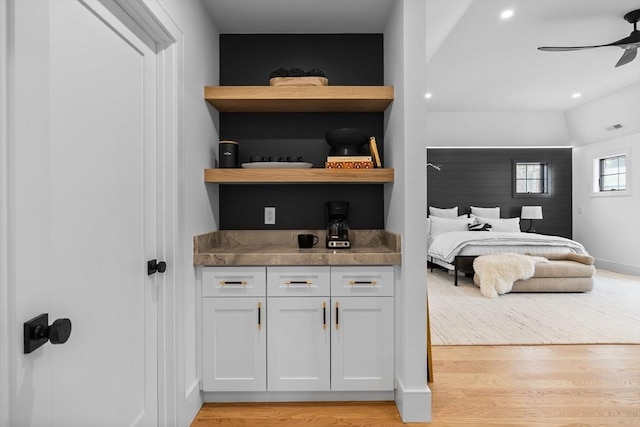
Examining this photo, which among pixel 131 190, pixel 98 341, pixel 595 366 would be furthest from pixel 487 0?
pixel 98 341

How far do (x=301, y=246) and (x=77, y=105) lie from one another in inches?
62.8

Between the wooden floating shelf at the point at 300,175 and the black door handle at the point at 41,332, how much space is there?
1493 mm

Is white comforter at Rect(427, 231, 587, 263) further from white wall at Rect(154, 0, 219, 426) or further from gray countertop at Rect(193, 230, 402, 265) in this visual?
white wall at Rect(154, 0, 219, 426)

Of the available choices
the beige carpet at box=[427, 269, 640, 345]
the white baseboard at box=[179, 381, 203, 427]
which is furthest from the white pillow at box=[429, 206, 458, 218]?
the white baseboard at box=[179, 381, 203, 427]

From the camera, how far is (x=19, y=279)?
0.94m

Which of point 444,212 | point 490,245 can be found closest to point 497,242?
point 490,245

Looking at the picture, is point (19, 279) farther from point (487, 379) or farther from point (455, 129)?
point (455, 129)

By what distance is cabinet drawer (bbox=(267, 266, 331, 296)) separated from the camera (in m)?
2.28

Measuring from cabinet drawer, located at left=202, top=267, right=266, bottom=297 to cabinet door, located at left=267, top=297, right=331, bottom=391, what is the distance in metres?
0.12

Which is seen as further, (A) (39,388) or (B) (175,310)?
(B) (175,310)

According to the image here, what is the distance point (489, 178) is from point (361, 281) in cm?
682

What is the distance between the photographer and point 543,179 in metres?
8.30

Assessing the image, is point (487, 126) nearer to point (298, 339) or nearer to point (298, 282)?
point (298, 282)

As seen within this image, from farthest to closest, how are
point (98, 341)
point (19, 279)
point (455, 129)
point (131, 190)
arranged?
point (455, 129) → point (131, 190) → point (98, 341) → point (19, 279)
